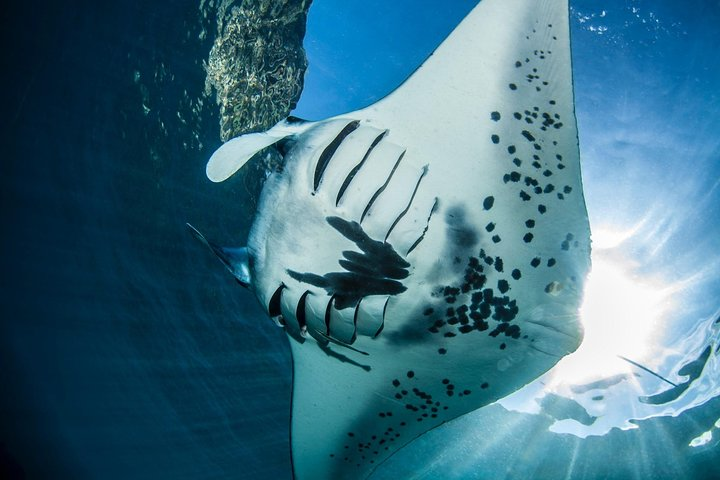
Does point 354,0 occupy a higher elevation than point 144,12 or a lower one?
higher

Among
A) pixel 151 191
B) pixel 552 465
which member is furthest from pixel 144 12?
pixel 552 465

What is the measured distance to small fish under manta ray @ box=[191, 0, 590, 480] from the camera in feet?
5.99

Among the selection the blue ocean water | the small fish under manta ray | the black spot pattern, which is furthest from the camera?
the blue ocean water

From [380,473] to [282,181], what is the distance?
15715mm

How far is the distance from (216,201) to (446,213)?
7017 millimetres

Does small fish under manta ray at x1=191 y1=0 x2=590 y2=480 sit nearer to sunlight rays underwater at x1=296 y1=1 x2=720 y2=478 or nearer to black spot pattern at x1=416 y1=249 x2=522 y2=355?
black spot pattern at x1=416 y1=249 x2=522 y2=355

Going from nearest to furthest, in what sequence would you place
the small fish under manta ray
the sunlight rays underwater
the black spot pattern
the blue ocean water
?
the small fish under manta ray < the black spot pattern < the sunlight rays underwater < the blue ocean water

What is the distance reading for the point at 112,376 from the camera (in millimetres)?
17844

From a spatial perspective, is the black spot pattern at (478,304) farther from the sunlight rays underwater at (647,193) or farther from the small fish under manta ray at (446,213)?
the sunlight rays underwater at (647,193)

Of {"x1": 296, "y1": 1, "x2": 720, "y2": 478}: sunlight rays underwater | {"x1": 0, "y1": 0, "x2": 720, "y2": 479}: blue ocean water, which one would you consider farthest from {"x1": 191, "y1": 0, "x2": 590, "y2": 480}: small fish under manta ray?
{"x1": 0, "y1": 0, "x2": 720, "y2": 479}: blue ocean water

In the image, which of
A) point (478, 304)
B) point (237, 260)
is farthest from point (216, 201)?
point (478, 304)

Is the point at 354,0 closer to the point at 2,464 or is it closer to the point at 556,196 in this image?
the point at 556,196

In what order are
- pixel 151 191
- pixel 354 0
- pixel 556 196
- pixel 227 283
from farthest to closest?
pixel 227 283 → pixel 151 191 → pixel 354 0 → pixel 556 196

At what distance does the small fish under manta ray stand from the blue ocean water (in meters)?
3.44
